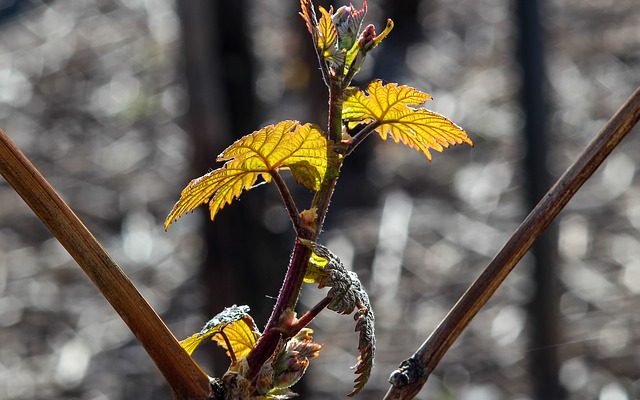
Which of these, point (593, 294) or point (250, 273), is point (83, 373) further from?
point (593, 294)

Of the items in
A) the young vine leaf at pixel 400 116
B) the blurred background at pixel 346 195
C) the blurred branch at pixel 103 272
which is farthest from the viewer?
the blurred background at pixel 346 195

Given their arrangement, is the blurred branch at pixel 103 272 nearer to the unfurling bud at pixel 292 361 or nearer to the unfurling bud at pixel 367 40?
the unfurling bud at pixel 292 361

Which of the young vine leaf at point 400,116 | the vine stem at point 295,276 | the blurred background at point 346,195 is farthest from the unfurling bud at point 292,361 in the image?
the blurred background at point 346,195

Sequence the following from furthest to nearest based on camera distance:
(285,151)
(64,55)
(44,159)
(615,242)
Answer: (64,55)
(44,159)
(615,242)
(285,151)

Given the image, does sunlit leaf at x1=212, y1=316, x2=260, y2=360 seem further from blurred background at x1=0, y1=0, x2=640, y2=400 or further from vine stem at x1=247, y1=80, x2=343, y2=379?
blurred background at x1=0, y1=0, x2=640, y2=400

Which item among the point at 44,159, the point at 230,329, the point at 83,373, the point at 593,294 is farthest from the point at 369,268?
the point at 230,329

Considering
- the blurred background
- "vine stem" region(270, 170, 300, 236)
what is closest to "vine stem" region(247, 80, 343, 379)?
"vine stem" region(270, 170, 300, 236)

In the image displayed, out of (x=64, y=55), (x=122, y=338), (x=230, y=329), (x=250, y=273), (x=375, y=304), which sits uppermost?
(x=64, y=55)
